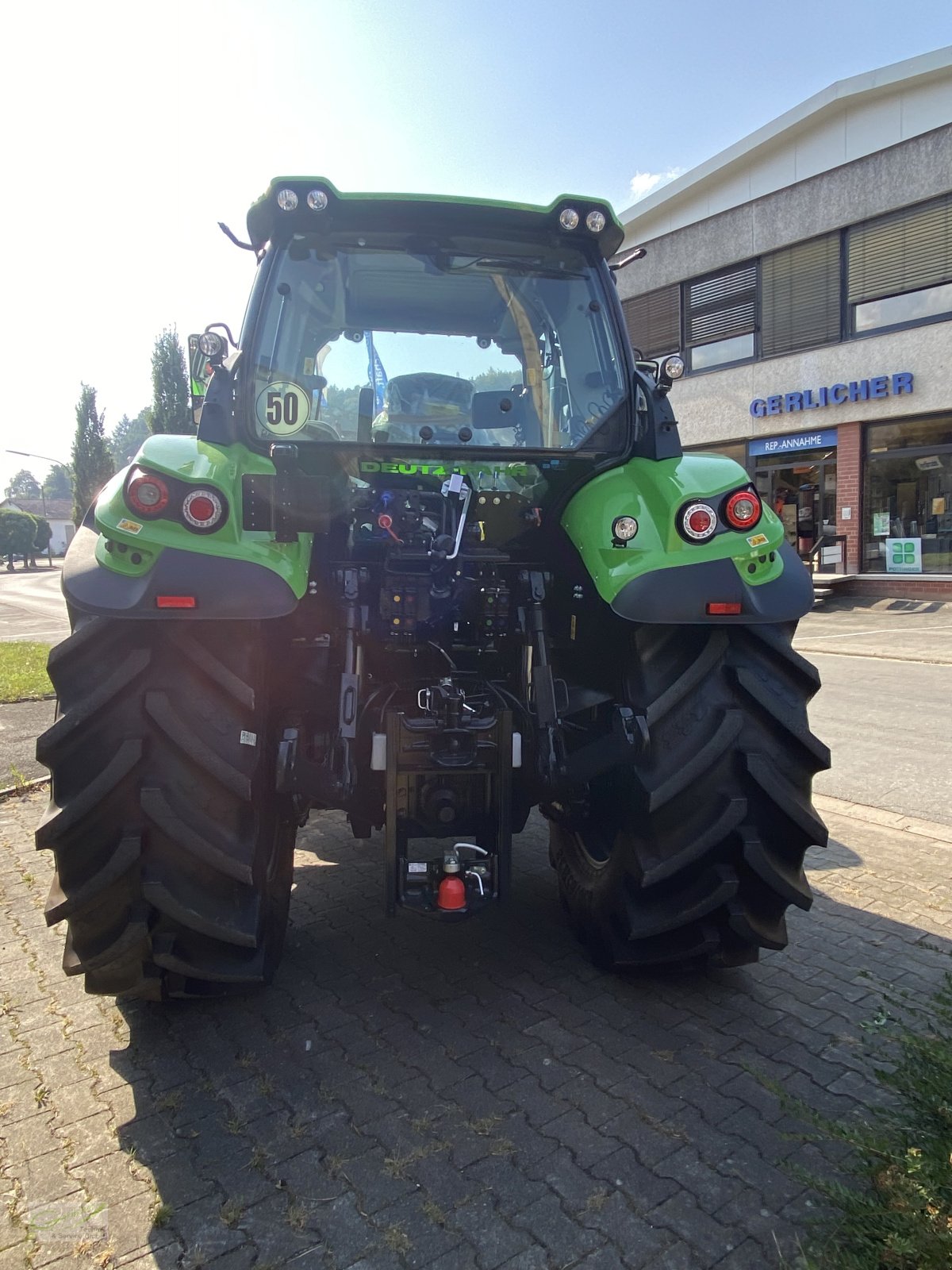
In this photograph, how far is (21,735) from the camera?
734 centimetres

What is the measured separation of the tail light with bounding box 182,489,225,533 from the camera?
2.67m

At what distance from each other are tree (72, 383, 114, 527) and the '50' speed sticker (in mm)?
63329

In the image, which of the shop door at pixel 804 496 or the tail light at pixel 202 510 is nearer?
the tail light at pixel 202 510

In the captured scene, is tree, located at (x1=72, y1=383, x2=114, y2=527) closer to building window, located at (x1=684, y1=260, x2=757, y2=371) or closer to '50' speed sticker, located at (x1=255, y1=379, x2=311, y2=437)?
building window, located at (x1=684, y1=260, x2=757, y2=371)

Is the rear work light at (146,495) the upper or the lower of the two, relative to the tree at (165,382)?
lower

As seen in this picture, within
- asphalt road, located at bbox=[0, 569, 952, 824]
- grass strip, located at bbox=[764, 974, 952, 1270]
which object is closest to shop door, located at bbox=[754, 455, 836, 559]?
asphalt road, located at bbox=[0, 569, 952, 824]

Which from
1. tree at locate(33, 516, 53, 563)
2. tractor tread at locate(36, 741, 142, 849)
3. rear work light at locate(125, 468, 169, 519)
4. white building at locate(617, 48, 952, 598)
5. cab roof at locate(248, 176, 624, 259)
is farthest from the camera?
tree at locate(33, 516, 53, 563)

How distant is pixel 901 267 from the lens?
1633 cm

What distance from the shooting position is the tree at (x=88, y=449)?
6100 cm

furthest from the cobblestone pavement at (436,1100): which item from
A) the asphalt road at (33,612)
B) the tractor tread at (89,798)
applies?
the asphalt road at (33,612)

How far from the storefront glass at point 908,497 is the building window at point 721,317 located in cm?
371

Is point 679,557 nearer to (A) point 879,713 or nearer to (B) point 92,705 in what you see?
(B) point 92,705

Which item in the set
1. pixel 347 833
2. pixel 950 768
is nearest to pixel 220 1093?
pixel 347 833

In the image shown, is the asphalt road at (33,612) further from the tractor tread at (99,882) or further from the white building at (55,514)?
the white building at (55,514)
